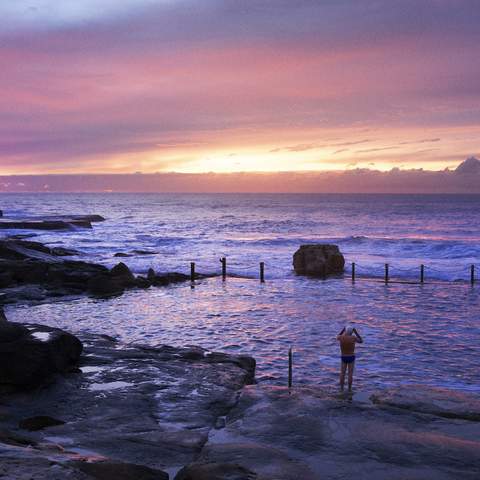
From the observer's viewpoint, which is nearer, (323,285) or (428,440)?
(428,440)

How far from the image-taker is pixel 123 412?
11.3 metres

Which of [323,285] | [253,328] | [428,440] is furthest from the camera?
[323,285]

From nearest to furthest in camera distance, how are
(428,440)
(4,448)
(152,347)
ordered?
(4,448)
(428,440)
(152,347)

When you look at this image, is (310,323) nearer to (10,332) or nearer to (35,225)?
(10,332)

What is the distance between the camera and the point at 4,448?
25.2 ft

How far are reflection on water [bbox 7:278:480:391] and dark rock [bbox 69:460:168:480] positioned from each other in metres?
7.17

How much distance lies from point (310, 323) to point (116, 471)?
15.3 meters

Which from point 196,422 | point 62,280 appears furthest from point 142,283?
point 196,422

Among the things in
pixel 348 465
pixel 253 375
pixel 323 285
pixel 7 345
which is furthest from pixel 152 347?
pixel 323 285

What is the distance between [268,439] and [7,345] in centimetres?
619

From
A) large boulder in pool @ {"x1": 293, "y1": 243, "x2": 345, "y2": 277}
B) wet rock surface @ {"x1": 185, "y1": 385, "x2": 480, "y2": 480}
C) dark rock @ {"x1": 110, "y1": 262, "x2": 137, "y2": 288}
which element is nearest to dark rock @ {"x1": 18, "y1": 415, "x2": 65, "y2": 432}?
wet rock surface @ {"x1": 185, "y1": 385, "x2": 480, "y2": 480}

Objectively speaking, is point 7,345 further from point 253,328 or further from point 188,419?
point 253,328

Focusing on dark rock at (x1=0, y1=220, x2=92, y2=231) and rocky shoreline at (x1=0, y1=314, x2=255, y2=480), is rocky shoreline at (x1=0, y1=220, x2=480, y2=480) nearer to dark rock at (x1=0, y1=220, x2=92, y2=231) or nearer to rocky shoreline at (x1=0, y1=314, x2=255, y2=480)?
rocky shoreline at (x1=0, y1=314, x2=255, y2=480)

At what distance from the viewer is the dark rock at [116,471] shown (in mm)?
7339
